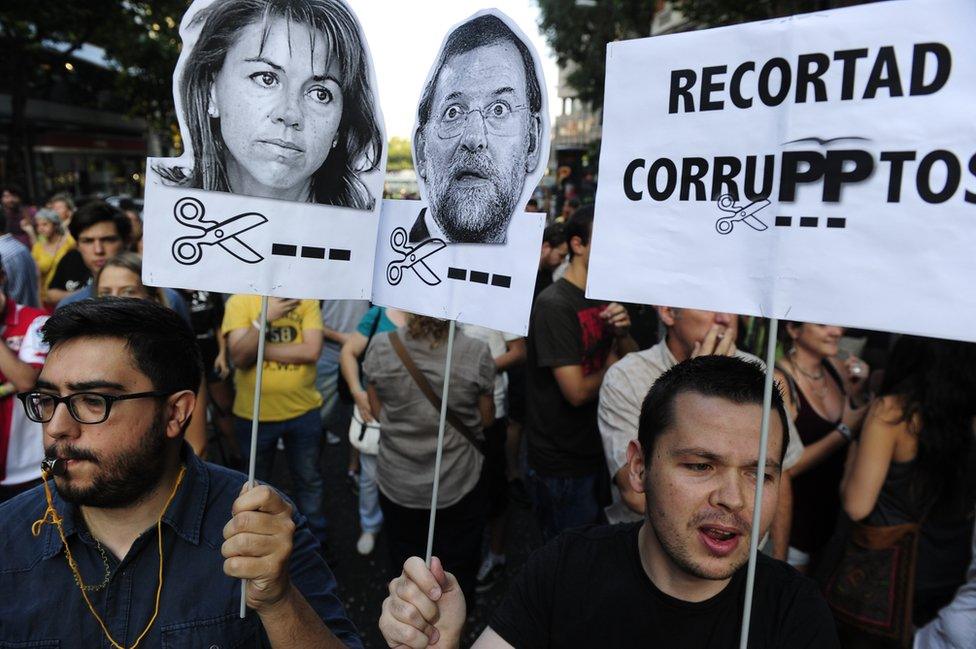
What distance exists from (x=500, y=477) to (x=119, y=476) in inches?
99.3

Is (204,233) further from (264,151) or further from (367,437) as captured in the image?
(367,437)

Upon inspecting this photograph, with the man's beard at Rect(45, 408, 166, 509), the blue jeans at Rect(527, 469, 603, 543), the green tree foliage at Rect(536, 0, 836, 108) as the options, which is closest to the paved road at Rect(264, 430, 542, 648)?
the blue jeans at Rect(527, 469, 603, 543)

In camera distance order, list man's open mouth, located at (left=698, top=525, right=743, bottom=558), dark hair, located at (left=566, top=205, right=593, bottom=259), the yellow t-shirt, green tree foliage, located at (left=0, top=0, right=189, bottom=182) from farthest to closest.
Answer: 1. green tree foliage, located at (left=0, top=0, right=189, bottom=182)
2. the yellow t-shirt
3. dark hair, located at (left=566, top=205, right=593, bottom=259)
4. man's open mouth, located at (left=698, top=525, right=743, bottom=558)

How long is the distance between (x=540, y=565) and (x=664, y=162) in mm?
980

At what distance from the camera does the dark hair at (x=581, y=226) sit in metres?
3.36

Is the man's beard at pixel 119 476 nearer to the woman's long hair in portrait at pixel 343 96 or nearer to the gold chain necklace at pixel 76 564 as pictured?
the gold chain necklace at pixel 76 564

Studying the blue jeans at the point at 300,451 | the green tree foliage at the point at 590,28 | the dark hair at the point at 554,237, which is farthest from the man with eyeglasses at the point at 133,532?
the green tree foliage at the point at 590,28

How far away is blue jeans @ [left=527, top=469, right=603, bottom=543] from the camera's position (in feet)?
10.4

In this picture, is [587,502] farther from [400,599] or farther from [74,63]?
[74,63]

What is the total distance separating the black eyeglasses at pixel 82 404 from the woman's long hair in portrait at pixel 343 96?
0.54 m

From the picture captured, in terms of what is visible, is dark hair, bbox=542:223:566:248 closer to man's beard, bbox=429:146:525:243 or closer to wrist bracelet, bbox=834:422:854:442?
wrist bracelet, bbox=834:422:854:442

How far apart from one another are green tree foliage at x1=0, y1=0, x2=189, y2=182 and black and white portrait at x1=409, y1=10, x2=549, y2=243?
13607mm

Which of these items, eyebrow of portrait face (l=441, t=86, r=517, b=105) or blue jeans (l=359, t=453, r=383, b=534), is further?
blue jeans (l=359, t=453, r=383, b=534)

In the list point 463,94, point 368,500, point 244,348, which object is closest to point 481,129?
point 463,94
